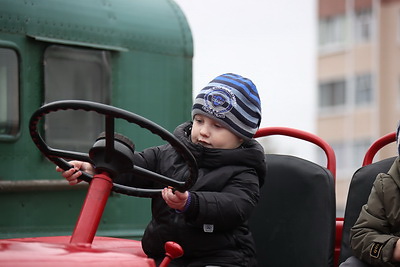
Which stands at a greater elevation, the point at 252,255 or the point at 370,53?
the point at 252,255

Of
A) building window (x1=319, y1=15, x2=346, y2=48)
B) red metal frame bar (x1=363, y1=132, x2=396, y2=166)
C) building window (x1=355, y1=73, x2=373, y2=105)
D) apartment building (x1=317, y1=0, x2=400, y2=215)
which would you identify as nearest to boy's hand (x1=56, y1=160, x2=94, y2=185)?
red metal frame bar (x1=363, y1=132, x2=396, y2=166)

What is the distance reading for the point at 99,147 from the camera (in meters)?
2.85

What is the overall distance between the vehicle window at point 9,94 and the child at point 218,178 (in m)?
1.85

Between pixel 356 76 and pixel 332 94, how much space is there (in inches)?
54.8

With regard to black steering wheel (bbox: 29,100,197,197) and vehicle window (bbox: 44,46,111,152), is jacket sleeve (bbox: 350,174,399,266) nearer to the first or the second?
black steering wheel (bbox: 29,100,197,197)

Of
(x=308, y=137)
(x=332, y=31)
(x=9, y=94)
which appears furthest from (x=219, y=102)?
(x=332, y=31)

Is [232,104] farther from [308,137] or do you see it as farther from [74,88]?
[74,88]

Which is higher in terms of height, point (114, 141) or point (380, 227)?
point (114, 141)

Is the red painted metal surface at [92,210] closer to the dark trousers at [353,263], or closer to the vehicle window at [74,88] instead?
the dark trousers at [353,263]

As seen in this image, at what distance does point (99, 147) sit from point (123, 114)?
0.56ft

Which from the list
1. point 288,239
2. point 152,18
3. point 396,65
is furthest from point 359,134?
point 288,239

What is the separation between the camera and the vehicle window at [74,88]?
5297mm

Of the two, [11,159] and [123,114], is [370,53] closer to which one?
[11,159]

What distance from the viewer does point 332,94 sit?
32.8 m
